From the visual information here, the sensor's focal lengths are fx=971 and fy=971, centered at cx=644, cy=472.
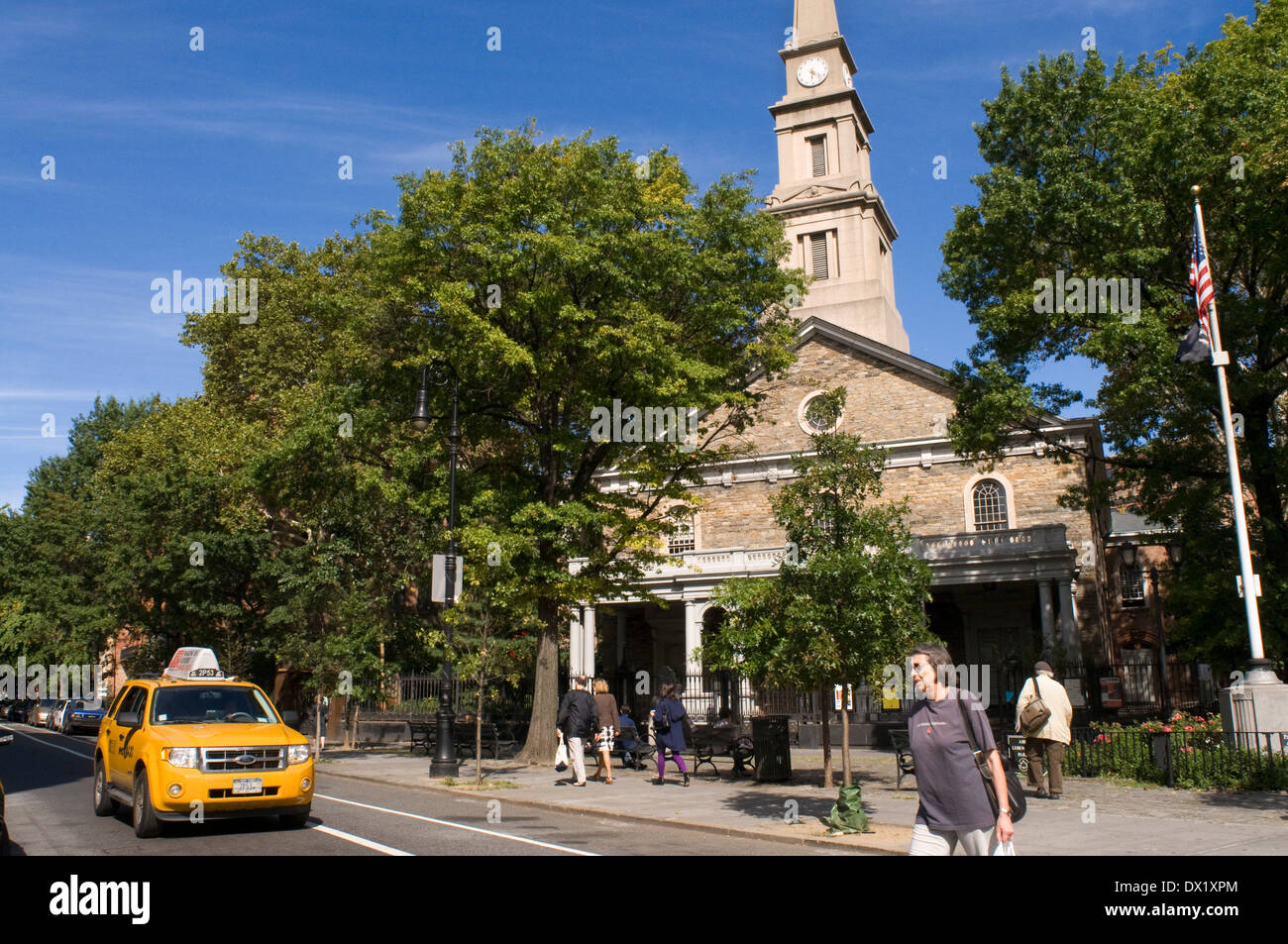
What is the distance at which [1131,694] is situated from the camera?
117ft

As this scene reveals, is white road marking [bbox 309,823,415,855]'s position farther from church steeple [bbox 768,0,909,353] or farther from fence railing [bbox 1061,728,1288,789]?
church steeple [bbox 768,0,909,353]

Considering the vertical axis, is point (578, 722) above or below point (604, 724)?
above

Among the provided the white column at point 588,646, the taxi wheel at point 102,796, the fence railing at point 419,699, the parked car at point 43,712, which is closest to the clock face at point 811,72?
the white column at point 588,646

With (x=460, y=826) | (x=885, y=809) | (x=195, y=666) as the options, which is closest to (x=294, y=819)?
(x=460, y=826)

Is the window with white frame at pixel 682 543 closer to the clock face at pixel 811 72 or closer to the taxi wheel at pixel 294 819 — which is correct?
the clock face at pixel 811 72

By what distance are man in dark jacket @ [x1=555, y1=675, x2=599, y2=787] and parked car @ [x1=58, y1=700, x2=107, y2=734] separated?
94.0 feet

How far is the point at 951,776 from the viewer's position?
575cm

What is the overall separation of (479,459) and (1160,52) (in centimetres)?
1939

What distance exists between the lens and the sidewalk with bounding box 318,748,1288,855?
10.3 m

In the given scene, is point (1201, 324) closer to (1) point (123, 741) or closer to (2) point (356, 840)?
(2) point (356, 840)

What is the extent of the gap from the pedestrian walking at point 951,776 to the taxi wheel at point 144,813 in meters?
7.96

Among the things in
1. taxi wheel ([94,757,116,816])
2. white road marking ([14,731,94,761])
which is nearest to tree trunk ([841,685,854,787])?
taxi wheel ([94,757,116,816])

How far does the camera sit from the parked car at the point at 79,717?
38188 mm

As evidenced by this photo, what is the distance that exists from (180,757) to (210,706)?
4.43 ft
